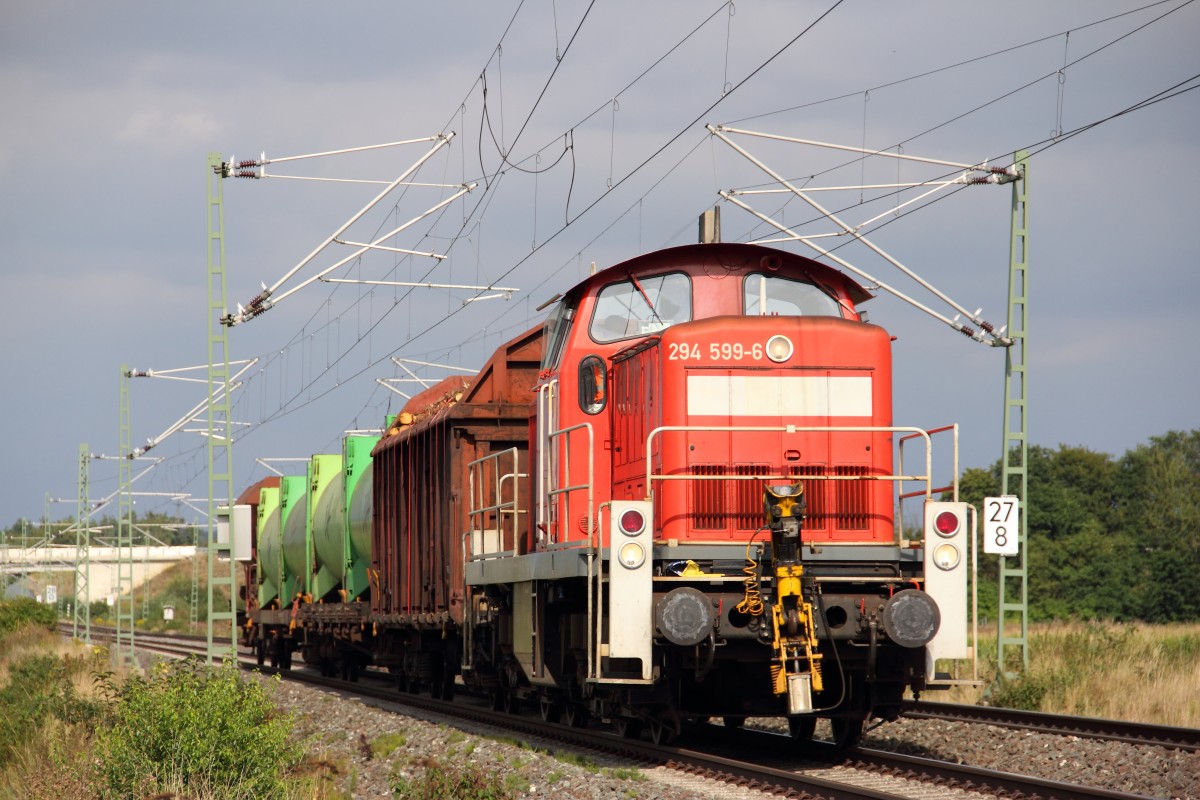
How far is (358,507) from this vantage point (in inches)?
828

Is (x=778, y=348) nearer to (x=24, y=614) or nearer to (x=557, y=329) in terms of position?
(x=557, y=329)

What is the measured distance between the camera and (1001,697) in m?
16.0

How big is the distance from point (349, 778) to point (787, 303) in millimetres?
5276

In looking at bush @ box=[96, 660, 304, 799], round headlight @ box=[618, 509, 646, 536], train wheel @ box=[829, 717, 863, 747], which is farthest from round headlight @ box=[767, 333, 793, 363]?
bush @ box=[96, 660, 304, 799]

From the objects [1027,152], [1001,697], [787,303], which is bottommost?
[1001,697]

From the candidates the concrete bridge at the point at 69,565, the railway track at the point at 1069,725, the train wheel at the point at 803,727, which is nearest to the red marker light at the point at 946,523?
the railway track at the point at 1069,725

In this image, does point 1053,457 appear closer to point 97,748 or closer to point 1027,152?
point 1027,152

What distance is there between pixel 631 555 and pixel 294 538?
17.1 meters

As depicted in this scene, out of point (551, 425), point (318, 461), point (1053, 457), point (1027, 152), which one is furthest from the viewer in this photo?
point (1053, 457)

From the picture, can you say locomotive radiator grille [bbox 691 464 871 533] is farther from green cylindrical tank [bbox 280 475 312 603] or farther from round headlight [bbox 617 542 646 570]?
green cylindrical tank [bbox 280 475 312 603]

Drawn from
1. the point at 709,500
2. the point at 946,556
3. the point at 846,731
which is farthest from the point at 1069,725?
the point at 709,500

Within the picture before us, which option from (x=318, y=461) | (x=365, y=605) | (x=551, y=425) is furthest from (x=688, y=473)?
(x=318, y=461)

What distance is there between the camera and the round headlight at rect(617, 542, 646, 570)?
9.32 meters

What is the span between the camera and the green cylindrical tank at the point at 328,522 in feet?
72.5
